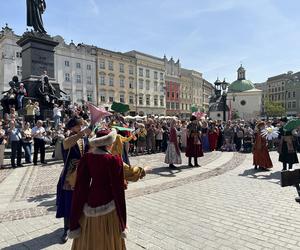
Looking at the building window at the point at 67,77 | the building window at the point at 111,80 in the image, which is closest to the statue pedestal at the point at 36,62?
the building window at the point at 67,77

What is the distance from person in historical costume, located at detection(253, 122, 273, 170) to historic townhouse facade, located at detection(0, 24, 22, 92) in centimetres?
3877

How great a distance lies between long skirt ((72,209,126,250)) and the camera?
115 inches

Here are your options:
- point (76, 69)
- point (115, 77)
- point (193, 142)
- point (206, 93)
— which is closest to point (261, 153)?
point (193, 142)

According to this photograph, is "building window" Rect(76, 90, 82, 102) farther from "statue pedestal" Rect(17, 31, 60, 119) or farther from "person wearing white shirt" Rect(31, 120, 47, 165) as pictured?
"person wearing white shirt" Rect(31, 120, 47, 165)

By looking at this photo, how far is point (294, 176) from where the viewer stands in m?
3.58

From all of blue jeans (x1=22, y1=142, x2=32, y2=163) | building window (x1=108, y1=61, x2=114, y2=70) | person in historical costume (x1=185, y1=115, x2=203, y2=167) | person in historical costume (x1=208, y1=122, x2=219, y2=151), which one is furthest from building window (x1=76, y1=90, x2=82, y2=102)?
person in historical costume (x1=185, y1=115, x2=203, y2=167)

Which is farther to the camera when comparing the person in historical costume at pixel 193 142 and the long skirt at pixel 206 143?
the long skirt at pixel 206 143

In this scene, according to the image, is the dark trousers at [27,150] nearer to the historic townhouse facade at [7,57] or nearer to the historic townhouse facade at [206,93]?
the historic townhouse facade at [7,57]

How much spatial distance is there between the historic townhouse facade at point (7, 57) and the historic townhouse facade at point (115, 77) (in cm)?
1597

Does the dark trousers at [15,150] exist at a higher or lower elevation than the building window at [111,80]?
lower

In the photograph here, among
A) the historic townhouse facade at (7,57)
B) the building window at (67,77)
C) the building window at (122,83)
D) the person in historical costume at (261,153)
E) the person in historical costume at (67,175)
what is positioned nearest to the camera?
the person in historical costume at (67,175)

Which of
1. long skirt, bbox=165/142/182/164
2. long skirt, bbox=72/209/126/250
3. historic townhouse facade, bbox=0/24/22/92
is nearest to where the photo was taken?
long skirt, bbox=72/209/126/250

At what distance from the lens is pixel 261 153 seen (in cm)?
1012

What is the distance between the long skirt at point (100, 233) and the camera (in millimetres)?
2914
